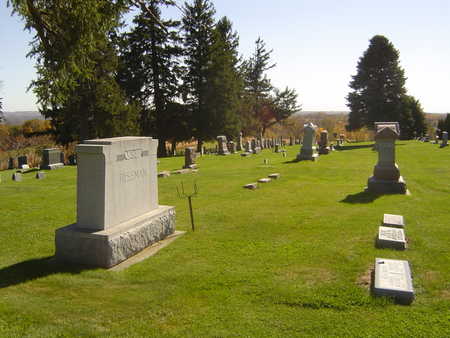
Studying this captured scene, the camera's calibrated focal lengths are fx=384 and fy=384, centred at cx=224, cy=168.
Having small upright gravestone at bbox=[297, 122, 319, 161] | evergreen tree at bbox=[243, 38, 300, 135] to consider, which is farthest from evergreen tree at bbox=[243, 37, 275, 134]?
small upright gravestone at bbox=[297, 122, 319, 161]

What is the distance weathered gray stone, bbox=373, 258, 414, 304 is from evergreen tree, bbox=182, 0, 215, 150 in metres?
30.3

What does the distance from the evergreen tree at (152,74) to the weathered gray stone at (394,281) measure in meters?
28.7

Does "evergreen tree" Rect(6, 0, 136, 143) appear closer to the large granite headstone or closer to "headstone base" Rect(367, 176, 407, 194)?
the large granite headstone

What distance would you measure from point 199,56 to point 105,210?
31.0m

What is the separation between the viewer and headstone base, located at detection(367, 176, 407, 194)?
1264cm

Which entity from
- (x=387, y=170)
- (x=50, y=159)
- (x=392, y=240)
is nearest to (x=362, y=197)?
(x=387, y=170)

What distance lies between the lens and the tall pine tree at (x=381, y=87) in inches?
1581

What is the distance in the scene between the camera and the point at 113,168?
652cm

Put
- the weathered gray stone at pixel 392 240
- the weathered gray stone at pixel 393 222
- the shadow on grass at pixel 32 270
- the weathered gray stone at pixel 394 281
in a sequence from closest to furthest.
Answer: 1. the weathered gray stone at pixel 394 281
2. the shadow on grass at pixel 32 270
3. the weathered gray stone at pixel 392 240
4. the weathered gray stone at pixel 393 222

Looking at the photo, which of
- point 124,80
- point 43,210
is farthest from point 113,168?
point 124,80

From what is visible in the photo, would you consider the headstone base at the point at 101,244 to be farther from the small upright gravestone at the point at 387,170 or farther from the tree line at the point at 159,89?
the tree line at the point at 159,89

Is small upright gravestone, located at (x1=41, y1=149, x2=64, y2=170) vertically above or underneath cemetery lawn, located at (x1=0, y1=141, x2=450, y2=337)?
above

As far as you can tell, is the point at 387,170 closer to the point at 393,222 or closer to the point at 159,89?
the point at 393,222

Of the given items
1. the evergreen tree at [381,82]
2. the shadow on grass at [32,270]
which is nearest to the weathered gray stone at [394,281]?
the shadow on grass at [32,270]
